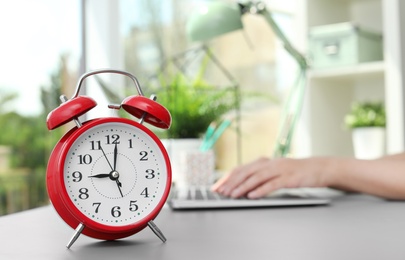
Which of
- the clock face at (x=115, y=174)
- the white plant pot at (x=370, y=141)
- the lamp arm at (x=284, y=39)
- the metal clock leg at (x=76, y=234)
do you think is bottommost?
the white plant pot at (x=370, y=141)

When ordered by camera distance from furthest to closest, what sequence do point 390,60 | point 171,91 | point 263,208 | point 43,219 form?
point 390,60 → point 171,91 → point 263,208 → point 43,219

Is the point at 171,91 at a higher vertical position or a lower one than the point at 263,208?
higher

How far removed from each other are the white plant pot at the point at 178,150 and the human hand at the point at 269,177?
0.39 metres

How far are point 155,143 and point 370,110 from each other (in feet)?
5.94

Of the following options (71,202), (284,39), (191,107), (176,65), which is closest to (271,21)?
(284,39)

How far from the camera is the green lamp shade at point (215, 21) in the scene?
151 centimetres

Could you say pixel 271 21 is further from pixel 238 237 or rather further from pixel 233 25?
pixel 238 237

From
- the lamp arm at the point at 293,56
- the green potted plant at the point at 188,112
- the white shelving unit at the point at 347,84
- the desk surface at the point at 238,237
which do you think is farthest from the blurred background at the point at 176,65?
the desk surface at the point at 238,237

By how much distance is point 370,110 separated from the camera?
90.3 inches

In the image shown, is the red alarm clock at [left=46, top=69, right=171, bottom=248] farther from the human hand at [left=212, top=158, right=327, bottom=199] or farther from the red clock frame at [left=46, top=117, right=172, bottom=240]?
the human hand at [left=212, top=158, right=327, bottom=199]

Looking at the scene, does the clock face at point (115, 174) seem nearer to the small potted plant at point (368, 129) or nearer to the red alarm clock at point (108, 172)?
the red alarm clock at point (108, 172)

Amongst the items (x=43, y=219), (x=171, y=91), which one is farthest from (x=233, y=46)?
(x=43, y=219)

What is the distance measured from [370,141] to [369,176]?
4.11 ft

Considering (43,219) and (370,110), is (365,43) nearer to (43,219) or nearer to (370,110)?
(370,110)
